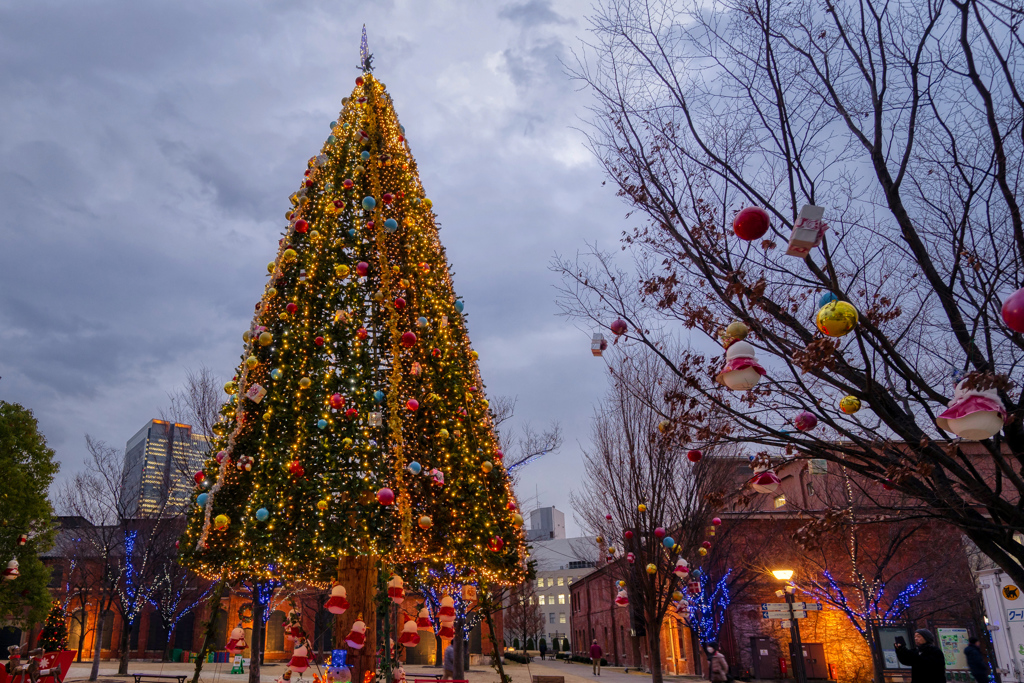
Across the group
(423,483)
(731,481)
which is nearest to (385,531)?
(423,483)

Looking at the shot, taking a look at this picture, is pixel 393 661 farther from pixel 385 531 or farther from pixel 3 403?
pixel 3 403

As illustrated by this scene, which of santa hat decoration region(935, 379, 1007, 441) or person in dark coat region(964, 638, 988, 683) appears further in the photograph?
person in dark coat region(964, 638, 988, 683)

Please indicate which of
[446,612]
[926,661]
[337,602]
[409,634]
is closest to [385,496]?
[337,602]

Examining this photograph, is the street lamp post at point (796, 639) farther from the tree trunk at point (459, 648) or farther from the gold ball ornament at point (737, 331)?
the gold ball ornament at point (737, 331)

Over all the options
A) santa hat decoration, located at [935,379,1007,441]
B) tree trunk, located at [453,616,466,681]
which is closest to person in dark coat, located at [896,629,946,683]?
santa hat decoration, located at [935,379,1007,441]

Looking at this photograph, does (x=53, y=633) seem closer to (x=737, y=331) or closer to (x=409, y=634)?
(x=409, y=634)

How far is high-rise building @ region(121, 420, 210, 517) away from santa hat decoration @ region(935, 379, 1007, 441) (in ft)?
63.2

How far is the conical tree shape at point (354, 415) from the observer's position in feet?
25.2

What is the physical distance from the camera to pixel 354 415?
8250mm

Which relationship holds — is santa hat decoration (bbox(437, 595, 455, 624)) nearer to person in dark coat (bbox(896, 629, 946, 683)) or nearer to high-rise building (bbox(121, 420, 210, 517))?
person in dark coat (bbox(896, 629, 946, 683))

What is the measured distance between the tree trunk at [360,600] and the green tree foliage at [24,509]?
10936mm

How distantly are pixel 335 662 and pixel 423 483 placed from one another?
3959mm

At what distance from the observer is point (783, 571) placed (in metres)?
13.5

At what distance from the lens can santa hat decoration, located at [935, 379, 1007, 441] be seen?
3889mm
